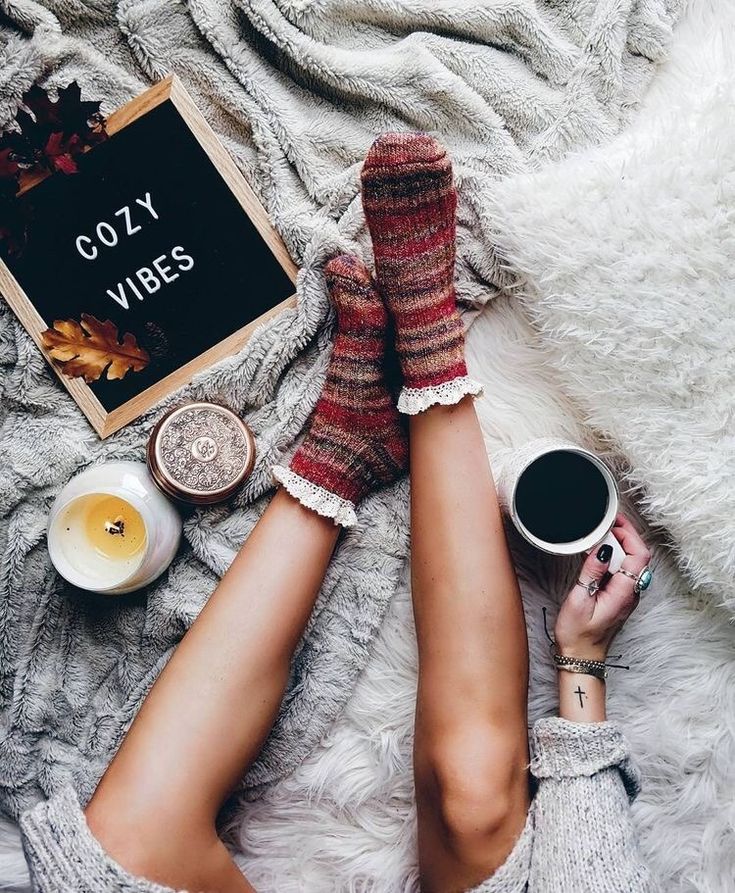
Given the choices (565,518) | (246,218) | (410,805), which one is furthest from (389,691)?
(246,218)

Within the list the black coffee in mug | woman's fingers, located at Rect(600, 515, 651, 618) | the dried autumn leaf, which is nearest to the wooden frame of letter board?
the dried autumn leaf

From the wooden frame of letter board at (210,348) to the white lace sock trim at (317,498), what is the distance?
0.16m

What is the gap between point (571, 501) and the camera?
78 cm

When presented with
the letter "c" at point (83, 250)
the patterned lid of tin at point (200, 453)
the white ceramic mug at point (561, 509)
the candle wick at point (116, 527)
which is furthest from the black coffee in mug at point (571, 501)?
the letter "c" at point (83, 250)

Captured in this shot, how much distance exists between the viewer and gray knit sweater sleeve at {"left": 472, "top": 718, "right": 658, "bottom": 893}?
2.39ft

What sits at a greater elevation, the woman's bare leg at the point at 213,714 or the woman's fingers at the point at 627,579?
the woman's bare leg at the point at 213,714

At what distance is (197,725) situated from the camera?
786 mm

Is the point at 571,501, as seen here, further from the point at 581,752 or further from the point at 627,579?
the point at 581,752

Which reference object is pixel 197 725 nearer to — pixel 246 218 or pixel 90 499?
pixel 90 499

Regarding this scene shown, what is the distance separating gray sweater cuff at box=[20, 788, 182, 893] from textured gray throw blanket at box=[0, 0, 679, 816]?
0.12m

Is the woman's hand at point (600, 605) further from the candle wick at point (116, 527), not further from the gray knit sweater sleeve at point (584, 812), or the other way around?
the candle wick at point (116, 527)

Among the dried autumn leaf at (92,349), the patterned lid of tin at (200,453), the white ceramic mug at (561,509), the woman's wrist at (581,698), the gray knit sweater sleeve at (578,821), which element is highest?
the dried autumn leaf at (92,349)

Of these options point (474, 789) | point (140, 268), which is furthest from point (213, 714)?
point (140, 268)

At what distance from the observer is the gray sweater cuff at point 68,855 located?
71 centimetres
